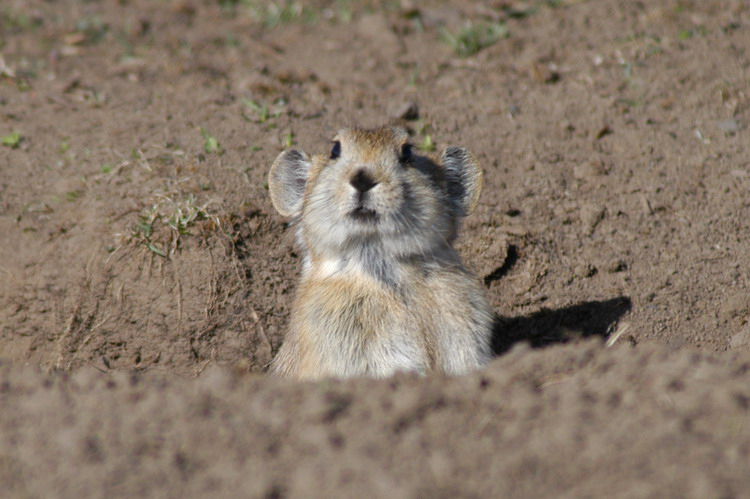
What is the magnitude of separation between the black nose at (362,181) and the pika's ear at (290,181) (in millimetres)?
1052

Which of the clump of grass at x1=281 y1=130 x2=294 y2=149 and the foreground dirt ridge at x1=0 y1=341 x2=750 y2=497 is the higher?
the clump of grass at x1=281 y1=130 x2=294 y2=149

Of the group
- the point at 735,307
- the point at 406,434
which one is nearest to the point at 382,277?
the point at 406,434

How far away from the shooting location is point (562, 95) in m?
8.35

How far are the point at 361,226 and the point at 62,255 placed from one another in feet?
10.6

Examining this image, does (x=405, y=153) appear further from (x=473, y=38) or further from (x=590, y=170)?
(x=473, y=38)

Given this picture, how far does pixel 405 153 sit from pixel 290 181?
998 mm

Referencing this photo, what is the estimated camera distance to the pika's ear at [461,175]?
606 centimetres

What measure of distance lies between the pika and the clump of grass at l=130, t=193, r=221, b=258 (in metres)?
1.67

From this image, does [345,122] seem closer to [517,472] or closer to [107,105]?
[107,105]

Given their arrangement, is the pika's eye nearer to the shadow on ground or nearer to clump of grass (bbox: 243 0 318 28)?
the shadow on ground

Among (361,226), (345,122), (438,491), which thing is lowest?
(438,491)

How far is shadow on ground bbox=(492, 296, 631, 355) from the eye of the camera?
6836 mm

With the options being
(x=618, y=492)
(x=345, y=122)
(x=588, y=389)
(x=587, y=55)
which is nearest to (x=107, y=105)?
(x=345, y=122)

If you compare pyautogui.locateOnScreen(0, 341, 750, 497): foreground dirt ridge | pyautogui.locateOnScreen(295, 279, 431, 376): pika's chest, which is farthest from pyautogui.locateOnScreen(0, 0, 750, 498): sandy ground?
pyautogui.locateOnScreen(295, 279, 431, 376): pika's chest
